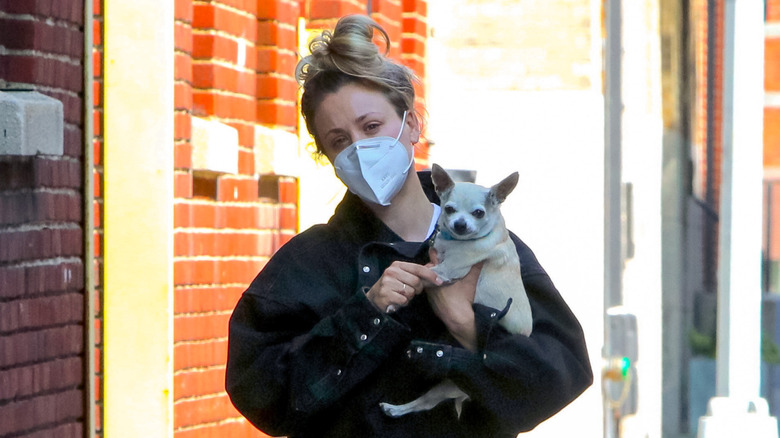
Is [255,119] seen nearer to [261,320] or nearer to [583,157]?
[261,320]

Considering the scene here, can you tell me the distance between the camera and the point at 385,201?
3066mm

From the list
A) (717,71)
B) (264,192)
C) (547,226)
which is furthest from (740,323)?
(717,71)

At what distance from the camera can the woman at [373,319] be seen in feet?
9.25

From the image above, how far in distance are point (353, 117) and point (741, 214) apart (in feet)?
12.3

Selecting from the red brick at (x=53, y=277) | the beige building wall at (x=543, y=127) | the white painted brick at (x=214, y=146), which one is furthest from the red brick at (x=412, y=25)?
the red brick at (x=53, y=277)

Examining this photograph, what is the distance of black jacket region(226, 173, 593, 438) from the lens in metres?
2.82

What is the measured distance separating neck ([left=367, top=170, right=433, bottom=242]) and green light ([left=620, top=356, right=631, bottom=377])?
4.32 metres

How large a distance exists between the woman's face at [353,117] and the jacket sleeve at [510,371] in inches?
18.8

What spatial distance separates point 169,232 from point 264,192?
1526 millimetres

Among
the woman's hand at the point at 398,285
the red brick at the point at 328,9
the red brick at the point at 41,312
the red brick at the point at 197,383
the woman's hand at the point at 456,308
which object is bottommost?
the red brick at the point at 197,383

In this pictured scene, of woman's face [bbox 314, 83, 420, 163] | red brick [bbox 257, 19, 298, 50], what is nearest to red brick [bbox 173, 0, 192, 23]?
red brick [bbox 257, 19, 298, 50]

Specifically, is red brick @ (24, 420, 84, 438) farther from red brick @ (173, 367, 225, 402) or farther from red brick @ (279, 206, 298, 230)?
red brick @ (279, 206, 298, 230)

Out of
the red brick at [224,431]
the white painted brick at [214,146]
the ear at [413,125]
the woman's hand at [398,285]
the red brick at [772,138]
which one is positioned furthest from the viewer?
the red brick at [772,138]

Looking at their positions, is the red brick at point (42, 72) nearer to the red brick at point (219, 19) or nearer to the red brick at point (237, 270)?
the red brick at point (219, 19)
